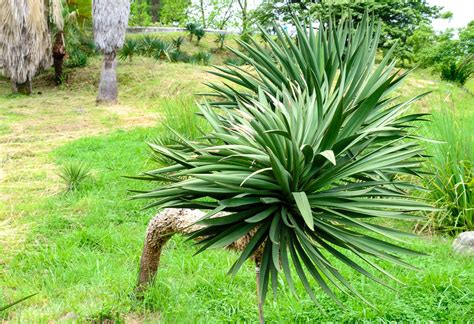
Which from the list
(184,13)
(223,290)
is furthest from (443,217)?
(184,13)

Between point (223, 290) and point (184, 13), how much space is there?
32381 mm

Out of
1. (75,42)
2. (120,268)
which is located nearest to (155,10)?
(75,42)

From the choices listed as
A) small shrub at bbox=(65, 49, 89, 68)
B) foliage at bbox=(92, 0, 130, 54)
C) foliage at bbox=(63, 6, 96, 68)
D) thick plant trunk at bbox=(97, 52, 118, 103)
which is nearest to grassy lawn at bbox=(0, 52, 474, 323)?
thick plant trunk at bbox=(97, 52, 118, 103)

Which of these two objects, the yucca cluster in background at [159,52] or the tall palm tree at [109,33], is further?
the yucca cluster in background at [159,52]

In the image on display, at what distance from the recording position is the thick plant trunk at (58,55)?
1650 centimetres

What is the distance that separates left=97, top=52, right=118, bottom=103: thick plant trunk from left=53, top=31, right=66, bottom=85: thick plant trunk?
101 inches

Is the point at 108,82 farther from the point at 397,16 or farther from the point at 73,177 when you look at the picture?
the point at 397,16

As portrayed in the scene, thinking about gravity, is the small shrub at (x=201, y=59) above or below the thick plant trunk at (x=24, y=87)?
above

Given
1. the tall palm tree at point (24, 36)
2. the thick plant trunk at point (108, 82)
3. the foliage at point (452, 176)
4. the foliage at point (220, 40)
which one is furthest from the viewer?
the foliage at point (220, 40)

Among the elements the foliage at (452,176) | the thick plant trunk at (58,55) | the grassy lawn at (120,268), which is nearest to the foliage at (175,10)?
the thick plant trunk at (58,55)

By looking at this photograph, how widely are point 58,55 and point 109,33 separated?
346 centimetres

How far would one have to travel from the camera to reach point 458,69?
1761 centimetres

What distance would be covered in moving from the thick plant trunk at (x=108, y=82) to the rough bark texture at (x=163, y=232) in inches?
500

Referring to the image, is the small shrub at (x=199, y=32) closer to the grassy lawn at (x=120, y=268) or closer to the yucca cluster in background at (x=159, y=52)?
the yucca cluster in background at (x=159, y=52)
